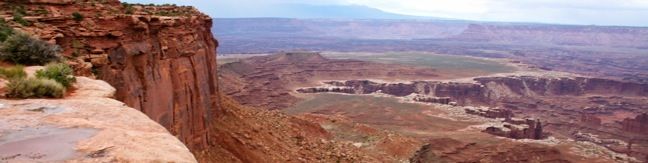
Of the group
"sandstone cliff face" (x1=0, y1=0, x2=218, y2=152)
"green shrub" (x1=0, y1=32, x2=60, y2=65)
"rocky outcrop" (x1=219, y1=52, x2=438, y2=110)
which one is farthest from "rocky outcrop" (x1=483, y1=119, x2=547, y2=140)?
"green shrub" (x1=0, y1=32, x2=60, y2=65)

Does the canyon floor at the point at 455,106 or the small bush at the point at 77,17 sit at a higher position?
the small bush at the point at 77,17

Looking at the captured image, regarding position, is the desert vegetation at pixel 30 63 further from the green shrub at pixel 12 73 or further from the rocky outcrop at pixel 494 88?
the rocky outcrop at pixel 494 88

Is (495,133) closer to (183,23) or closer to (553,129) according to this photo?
(553,129)

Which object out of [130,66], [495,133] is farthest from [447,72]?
[130,66]

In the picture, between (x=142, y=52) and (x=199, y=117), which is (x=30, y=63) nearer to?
(x=142, y=52)

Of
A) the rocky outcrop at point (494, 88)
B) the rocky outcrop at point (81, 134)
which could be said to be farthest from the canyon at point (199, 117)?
the rocky outcrop at point (494, 88)

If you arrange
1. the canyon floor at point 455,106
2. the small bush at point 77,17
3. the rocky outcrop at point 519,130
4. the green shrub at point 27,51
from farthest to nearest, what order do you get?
1. the rocky outcrop at point 519,130
2. the canyon floor at point 455,106
3. the small bush at point 77,17
4. the green shrub at point 27,51

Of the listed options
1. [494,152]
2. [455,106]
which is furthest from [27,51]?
[455,106]
